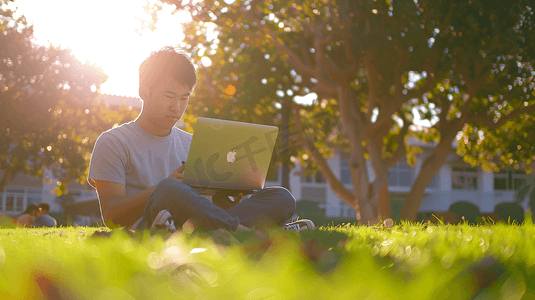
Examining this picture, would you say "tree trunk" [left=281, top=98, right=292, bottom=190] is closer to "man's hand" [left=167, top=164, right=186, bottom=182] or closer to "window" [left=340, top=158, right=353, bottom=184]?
"man's hand" [left=167, top=164, right=186, bottom=182]

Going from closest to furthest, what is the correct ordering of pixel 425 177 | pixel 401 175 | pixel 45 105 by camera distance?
pixel 425 177 → pixel 45 105 → pixel 401 175

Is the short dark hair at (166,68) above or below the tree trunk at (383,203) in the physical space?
above

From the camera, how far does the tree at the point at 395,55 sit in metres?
10.5

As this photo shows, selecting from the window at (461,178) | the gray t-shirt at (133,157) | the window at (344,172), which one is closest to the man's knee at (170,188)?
the gray t-shirt at (133,157)

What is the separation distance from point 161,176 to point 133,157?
1.02ft

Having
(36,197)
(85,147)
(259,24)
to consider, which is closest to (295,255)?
(259,24)

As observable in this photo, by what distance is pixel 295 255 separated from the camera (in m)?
1.43

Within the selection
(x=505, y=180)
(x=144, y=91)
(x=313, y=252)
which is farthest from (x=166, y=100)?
(x=505, y=180)

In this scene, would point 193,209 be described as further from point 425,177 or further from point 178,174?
point 425,177

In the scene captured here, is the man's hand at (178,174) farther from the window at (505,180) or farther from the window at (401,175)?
the window at (505,180)

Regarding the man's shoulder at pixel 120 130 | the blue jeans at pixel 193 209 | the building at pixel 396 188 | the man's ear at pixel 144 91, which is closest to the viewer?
the blue jeans at pixel 193 209

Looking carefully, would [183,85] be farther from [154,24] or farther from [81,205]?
[81,205]

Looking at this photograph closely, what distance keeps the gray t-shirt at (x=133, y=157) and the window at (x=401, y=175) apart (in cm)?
4032

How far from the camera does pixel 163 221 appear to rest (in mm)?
2898
